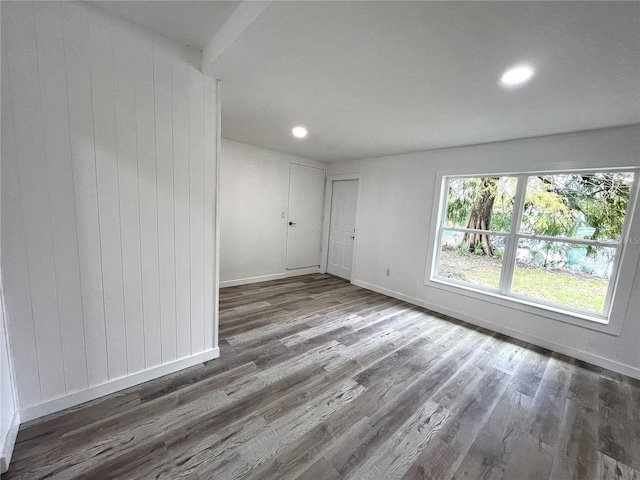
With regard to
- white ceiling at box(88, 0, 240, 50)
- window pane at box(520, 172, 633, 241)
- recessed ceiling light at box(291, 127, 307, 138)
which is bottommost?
window pane at box(520, 172, 633, 241)

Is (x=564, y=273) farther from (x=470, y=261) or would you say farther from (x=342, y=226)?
(x=342, y=226)

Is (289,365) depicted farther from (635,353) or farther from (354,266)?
(635,353)

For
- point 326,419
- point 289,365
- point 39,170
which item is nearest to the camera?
point 39,170

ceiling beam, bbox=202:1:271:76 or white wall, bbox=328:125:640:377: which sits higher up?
ceiling beam, bbox=202:1:271:76

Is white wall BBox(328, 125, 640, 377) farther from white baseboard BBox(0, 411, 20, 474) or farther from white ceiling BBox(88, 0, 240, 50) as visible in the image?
white baseboard BBox(0, 411, 20, 474)

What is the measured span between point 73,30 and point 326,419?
2.75 meters

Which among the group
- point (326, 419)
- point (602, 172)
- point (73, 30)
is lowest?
point (326, 419)

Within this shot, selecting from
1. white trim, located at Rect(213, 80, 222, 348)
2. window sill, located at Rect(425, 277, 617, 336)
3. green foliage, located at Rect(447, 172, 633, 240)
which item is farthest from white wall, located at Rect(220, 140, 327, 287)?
green foliage, located at Rect(447, 172, 633, 240)

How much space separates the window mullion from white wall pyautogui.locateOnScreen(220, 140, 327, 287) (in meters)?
3.32

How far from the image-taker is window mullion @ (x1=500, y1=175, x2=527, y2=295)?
290 cm

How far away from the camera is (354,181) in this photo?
471 centimetres

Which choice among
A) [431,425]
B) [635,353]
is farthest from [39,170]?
[635,353]

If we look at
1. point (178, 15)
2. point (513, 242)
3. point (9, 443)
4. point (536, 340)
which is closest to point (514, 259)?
point (513, 242)

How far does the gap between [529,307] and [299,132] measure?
3391mm
